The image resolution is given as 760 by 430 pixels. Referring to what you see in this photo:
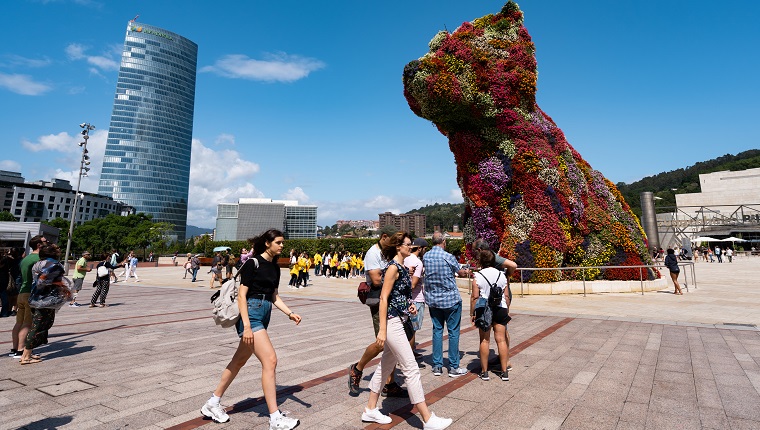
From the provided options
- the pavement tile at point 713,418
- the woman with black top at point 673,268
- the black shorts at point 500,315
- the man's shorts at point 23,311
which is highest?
the woman with black top at point 673,268

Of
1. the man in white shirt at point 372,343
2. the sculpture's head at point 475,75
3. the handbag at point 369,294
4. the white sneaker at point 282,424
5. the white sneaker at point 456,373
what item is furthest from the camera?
the sculpture's head at point 475,75

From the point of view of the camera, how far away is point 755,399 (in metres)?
3.93

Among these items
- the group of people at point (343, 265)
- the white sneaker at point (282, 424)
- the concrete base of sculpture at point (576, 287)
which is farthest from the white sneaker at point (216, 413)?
the group of people at point (343, 265)

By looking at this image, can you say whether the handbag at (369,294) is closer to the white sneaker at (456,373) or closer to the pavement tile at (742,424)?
the white sneaker at (456,373)

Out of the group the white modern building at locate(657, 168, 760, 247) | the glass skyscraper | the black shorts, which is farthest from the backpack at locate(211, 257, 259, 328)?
the glass skyscraper

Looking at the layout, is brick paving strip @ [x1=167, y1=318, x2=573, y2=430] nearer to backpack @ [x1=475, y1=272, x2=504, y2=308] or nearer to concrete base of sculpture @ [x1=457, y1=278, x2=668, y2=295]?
backpack @ [x1=475, y1=272, x2=504, y2=308]

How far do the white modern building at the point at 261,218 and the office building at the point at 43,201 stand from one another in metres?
42.0

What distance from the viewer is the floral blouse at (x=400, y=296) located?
11.7 feet

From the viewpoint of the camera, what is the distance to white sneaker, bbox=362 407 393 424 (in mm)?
3352

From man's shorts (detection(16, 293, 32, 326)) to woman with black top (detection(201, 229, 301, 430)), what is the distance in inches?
169

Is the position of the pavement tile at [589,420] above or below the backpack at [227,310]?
below

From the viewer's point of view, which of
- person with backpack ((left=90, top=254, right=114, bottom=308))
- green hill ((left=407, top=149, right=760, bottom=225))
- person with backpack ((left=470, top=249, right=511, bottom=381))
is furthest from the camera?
green hill ((left=407, top=149, right=760, bottom=225))

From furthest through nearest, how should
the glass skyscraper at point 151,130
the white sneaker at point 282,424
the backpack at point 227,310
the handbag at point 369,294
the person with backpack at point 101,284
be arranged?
the glass skyscraper at point 151,130
the person with backpack at point 101,284
the handbag at point 369,294
the backpack at point 227,310
the white sneaker at point 282,424

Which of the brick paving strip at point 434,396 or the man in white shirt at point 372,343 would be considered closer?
the brick paving strip at point 434,396
